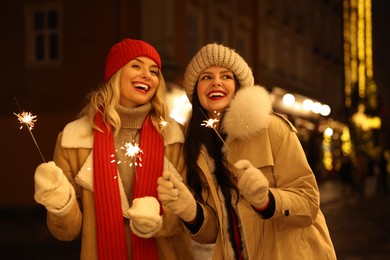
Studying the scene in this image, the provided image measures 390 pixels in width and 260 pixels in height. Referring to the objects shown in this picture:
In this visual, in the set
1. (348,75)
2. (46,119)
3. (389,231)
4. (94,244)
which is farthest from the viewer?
(348,75)

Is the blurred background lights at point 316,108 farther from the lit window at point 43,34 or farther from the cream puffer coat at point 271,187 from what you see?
the cream puffer coat at point 271,187

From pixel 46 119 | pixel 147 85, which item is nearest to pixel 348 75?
pixel 46 119

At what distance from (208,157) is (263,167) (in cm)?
38

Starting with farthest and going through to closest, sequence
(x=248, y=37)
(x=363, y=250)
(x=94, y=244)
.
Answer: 1. (x=248, y=37)
2. (x=363, y=250)
3. (x=94, y=244)

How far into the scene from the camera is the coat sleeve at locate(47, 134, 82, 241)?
3.70 metres

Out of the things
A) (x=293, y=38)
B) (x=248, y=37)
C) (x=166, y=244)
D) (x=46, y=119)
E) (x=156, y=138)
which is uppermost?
(x=293, y=38)

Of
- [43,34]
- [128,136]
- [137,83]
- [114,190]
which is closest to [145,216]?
[114,190]

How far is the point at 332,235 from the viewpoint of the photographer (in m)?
12.2

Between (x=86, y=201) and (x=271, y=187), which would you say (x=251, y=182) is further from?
(x=86, y=201)

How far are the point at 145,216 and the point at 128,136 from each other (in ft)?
2.38

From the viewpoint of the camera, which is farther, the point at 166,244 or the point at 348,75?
the point at 348,75

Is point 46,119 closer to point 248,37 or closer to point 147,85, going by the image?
point 248,37

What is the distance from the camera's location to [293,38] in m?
34.0

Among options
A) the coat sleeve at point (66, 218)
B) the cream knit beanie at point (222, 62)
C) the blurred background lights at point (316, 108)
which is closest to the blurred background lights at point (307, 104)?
the blurred background lights at point (316, 108)
